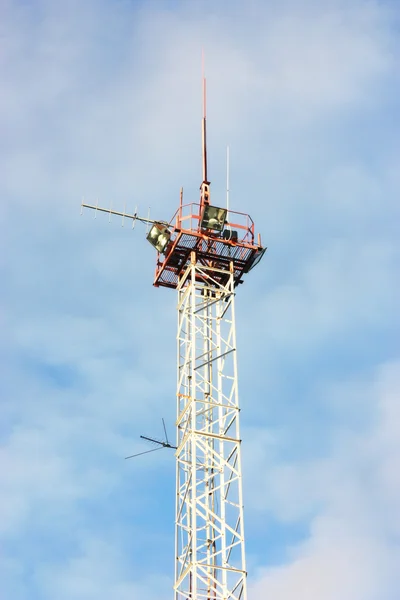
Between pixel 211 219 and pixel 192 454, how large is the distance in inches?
543

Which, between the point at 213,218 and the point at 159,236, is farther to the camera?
the point at 159,236

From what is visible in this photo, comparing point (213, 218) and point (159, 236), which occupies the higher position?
point (213, 218)

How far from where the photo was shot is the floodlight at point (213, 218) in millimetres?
55438

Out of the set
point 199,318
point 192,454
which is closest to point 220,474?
point 192,454

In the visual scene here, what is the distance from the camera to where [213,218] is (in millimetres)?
55625

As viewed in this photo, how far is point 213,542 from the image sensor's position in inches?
1892

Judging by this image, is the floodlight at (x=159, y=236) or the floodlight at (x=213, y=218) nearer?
the floodlight at (x=213, y=218)

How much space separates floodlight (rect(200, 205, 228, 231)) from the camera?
55.4 metres

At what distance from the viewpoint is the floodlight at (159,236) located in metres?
55.9

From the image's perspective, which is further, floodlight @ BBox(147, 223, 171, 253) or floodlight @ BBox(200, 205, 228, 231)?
floodlight @ BBox(147, 223, 171, 253)

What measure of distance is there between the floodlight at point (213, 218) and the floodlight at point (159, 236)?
2.12 m

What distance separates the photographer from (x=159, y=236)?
185 feet

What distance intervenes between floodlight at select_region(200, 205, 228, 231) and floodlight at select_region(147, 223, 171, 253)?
212cm

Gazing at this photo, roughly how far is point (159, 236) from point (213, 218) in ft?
10.5
